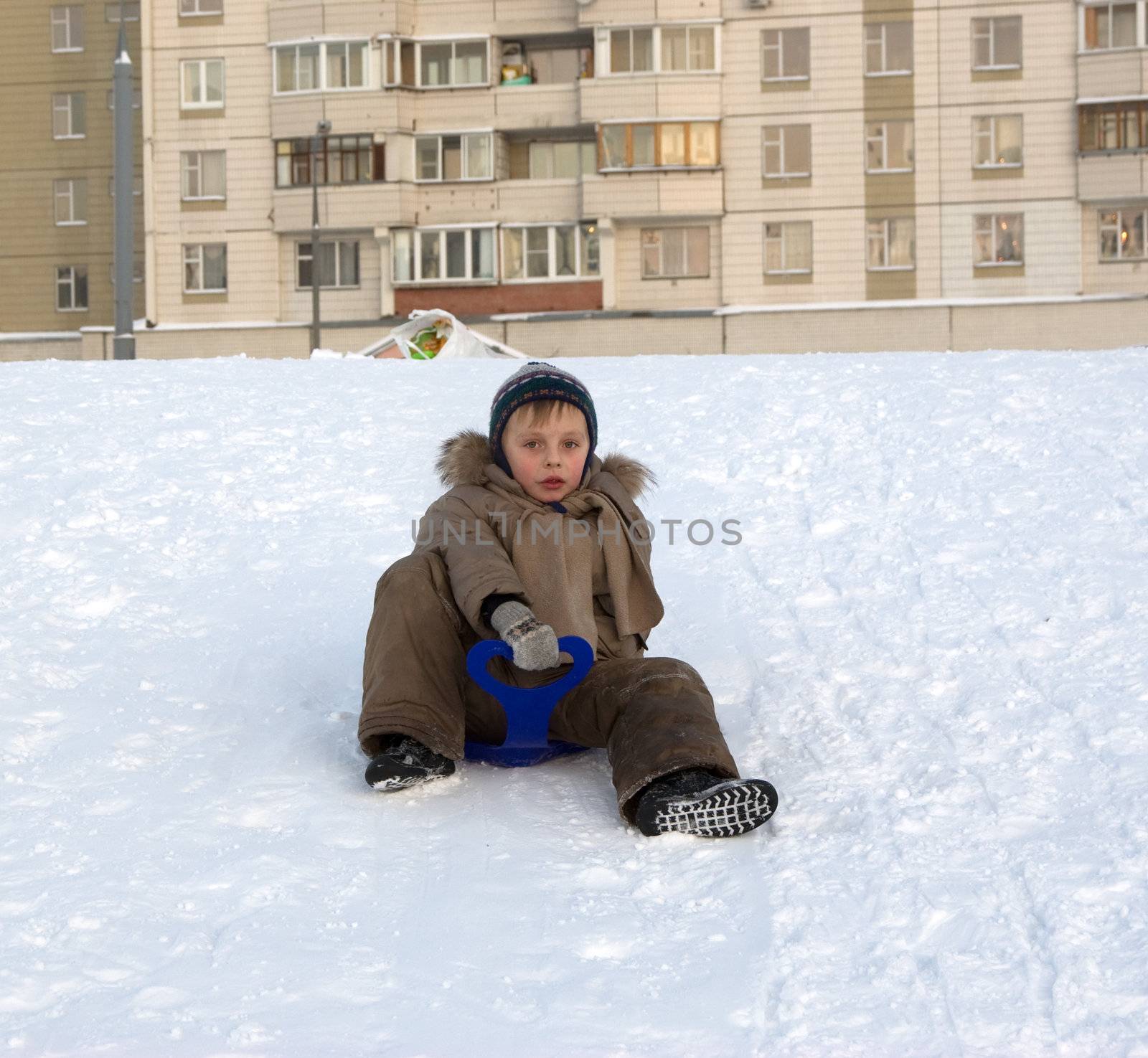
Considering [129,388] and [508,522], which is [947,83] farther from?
[508,522]

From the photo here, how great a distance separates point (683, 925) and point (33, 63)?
3975 cm

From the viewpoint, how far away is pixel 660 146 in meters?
32.8

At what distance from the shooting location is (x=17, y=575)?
5.46 metres

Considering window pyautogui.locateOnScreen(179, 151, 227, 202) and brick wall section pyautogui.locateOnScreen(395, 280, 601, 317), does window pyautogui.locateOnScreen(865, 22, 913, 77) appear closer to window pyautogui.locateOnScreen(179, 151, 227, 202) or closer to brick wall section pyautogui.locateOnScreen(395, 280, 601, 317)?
brick wall section pyautogui.locateOnScreen(395, 280, 601, 317)

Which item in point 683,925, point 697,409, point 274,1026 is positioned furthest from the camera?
point 697,409

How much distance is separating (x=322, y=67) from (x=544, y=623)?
32685 millimetres

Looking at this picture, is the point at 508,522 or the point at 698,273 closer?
the point at 508,522

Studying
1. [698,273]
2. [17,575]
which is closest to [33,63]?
[698,273]

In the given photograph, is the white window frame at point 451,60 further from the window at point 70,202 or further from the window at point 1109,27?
the window at point 1109,27

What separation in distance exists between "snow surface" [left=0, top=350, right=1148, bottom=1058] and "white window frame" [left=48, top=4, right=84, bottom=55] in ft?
111

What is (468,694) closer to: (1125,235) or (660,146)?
(660,146)

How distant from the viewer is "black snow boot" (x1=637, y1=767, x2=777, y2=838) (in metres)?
3.21

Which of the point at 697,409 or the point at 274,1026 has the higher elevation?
the point at 697,409

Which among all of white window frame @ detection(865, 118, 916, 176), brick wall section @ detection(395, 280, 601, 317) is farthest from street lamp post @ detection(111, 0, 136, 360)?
white window frame @ detection(865, 118, 916, 176)
